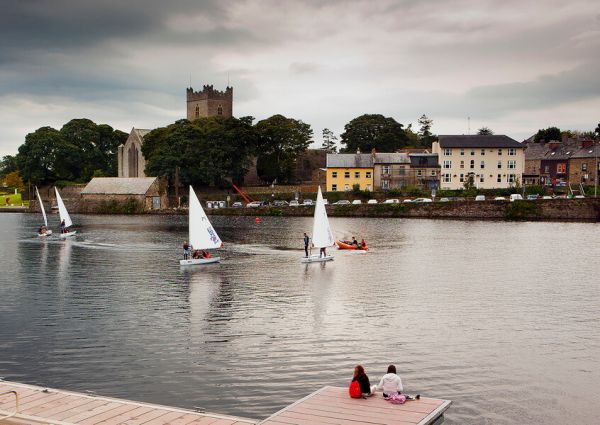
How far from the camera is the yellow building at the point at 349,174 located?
136375 mm

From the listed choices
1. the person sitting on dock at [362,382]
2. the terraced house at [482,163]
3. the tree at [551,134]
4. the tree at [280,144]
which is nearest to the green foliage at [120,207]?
the tree at [280,144]

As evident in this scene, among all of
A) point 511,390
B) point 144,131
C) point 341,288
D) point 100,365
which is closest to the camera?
point 511,390

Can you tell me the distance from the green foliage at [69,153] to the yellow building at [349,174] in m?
66.3

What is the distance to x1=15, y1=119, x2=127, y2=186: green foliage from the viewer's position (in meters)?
159

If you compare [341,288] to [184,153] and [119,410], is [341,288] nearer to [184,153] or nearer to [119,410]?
[119,410]

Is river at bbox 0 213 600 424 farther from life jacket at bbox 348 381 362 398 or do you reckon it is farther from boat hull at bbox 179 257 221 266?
life jacket at bbox 348 381 362 398

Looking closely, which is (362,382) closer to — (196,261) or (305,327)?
(305,327)

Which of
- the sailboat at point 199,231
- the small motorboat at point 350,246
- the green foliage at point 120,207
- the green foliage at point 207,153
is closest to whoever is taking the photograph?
the sailboat at point 199,231

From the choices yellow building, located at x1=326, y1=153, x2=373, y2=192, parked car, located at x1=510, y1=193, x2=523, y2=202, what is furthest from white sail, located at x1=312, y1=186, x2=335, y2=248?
yellow building, located at x1=326, y1=153, x2=373, y2=192

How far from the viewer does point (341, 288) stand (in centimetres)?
4341

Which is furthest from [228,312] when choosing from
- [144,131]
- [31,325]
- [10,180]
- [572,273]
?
[10,180]

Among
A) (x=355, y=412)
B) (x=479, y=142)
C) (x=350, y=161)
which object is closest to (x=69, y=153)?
(x=350, y=161)

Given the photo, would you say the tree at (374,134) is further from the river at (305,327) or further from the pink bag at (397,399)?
the pink bag at (397,399)

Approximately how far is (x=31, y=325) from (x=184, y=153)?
363 ft
